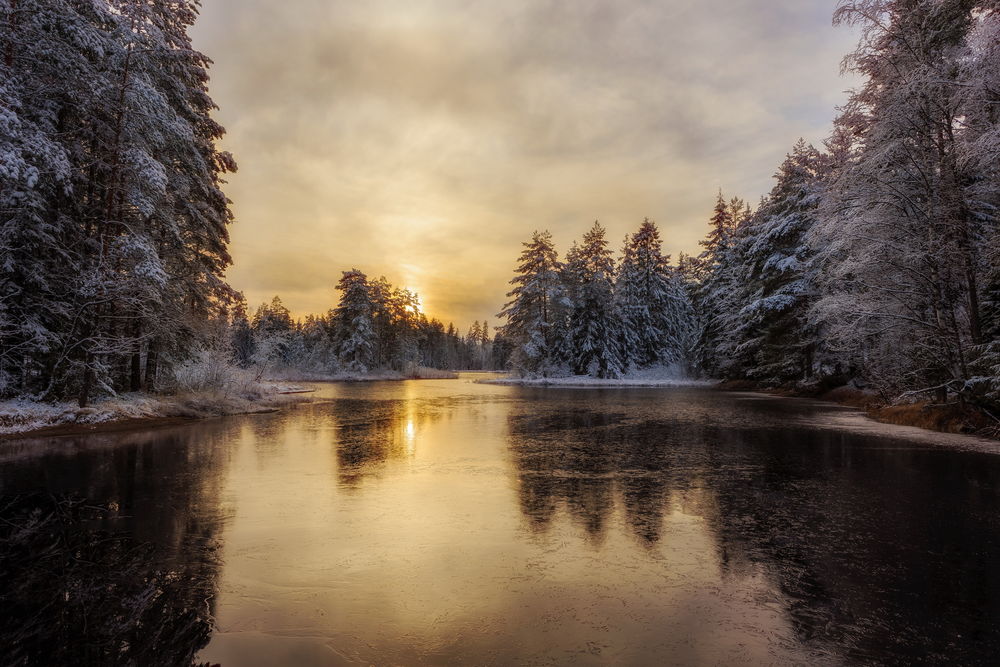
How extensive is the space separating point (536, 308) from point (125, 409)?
42.3m

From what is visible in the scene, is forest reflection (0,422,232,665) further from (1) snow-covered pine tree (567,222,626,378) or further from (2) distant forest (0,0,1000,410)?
(1) snow-covered pine tree (567,222,626,378)

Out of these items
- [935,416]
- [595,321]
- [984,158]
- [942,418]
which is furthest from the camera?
[595,321]

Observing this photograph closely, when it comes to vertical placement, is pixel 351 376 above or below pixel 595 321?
below

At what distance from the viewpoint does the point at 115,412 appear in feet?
52.1

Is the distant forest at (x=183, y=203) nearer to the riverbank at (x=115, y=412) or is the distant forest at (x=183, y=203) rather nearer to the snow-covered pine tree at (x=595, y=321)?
the riverbank at (x=115, y=412)

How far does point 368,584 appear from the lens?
462cm

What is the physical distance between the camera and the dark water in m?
3.61

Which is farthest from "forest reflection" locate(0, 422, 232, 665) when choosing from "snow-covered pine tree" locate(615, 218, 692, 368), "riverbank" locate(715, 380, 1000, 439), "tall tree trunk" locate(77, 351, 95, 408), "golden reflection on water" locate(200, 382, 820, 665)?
"snow-covered pine tree" locate(615, 218, 692, 368)

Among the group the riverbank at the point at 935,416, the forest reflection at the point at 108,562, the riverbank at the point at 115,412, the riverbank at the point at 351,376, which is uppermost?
the riverbank at the point at 351,376

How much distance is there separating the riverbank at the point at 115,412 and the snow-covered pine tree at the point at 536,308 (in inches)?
1374

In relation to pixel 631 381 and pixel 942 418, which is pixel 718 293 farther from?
pixel 942 418

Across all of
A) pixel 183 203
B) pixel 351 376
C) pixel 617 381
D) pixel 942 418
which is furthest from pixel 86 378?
pixel 351 376

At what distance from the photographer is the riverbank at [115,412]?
13617mm

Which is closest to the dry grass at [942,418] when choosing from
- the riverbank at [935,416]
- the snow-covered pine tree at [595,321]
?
the riverbank at [935,416]
